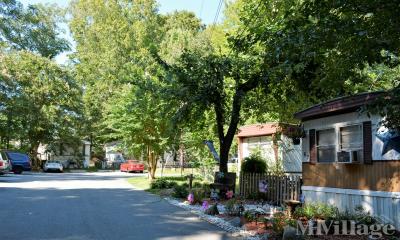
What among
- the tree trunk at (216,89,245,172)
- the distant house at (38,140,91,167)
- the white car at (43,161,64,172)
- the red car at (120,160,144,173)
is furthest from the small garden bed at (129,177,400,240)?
the distant house at (38,140,91,167)

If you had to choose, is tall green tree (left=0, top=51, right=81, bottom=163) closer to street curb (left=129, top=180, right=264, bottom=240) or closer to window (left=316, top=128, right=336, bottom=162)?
street curb (left=129, top=180, right=264, bottom=240)

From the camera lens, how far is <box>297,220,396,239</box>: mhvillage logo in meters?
9.10

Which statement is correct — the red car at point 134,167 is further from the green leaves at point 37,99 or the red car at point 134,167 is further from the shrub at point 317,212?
the shrub at point 317,212

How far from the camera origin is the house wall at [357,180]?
33.0 feet

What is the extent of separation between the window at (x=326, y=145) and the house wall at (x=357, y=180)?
167 millimetres

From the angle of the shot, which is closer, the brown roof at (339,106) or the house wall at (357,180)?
the house wall at (357,180)

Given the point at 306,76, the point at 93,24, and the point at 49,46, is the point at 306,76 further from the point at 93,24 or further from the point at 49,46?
the point at 93,24

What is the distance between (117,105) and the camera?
28672 millimetres

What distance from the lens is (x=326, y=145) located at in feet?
41.8

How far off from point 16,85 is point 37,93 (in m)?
3.50

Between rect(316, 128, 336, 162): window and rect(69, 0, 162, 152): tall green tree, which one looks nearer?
rect(316, 128, 336, 162): window

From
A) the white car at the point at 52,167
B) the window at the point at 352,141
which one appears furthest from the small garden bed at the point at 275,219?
the white car at the point at 52,167

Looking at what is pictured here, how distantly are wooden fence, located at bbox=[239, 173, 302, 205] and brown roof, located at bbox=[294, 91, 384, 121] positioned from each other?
235cm

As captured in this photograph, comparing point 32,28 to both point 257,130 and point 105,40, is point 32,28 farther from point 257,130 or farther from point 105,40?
point 257,130
